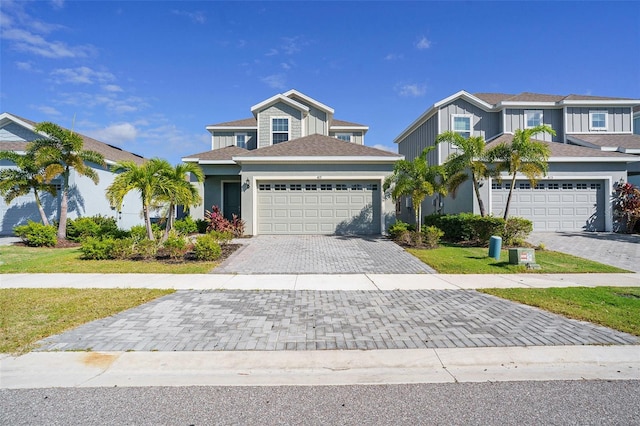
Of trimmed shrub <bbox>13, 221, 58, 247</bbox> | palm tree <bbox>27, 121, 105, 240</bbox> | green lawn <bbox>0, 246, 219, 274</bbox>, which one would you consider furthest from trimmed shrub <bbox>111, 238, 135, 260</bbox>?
palm tree <bbox>27, 121, 105, 240</bbox>

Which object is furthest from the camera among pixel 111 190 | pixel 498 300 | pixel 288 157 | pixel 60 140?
pixel 288 157

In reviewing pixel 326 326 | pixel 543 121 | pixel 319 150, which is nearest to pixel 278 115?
pixel 319 150

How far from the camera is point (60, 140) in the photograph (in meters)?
14.9

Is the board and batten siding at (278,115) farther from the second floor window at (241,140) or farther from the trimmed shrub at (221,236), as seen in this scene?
the trimmed shrub at (221,236)

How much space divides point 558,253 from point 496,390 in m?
10.9

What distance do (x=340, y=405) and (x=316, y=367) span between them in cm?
81

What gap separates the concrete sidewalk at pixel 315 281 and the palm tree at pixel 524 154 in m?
6.08

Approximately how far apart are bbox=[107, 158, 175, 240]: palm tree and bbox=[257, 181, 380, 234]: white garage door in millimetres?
5624

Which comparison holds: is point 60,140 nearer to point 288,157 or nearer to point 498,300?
point 288,157

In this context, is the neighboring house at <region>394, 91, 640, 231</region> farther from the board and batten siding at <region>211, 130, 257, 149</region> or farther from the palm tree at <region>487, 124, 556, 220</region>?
the board and batten siding at <region>211, 130, 257, 149</region>

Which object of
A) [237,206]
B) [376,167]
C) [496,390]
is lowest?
[496,390]

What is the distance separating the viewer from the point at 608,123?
22125 millimetres

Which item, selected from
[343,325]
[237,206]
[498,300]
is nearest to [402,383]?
[343,325]

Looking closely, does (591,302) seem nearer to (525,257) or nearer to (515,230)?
(525,257)
